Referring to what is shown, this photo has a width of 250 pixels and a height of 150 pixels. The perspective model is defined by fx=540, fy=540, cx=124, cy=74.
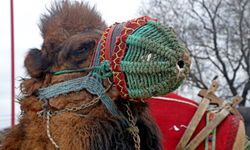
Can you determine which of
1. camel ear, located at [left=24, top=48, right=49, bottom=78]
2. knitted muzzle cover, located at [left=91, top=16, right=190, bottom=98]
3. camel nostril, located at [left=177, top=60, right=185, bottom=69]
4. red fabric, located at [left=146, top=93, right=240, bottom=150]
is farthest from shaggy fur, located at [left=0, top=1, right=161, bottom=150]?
red fabric, located at [left=146, top=93, right=240, bottom=150]

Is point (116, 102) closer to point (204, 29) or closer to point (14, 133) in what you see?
point (14, 133)

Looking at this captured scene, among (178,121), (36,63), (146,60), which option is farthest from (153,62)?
(178,121)

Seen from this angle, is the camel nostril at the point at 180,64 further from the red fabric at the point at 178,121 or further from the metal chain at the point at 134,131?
the red fabric at the point at 178,121

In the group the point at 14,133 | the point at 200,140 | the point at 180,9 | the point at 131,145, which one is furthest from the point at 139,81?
the point at 180,9

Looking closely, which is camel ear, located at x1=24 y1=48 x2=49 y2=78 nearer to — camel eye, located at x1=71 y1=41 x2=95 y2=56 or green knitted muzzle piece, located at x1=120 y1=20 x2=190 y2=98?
camel eye, located at x1=71 y1=41 x2=95 y2=56

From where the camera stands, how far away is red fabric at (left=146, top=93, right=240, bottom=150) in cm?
389

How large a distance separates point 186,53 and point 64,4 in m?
0.74

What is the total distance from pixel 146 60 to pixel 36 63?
584 millimetres

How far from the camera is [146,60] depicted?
6.46 feet

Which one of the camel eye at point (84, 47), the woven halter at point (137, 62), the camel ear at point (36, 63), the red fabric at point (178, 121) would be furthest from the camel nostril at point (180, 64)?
the red fabric at point (178, 121)

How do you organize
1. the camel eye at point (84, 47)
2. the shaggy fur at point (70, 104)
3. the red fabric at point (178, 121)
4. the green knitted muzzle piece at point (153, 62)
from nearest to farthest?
the green knitted muzzle piece at point (153, 62)
the shaggy fur at point (70, 104)
the camel eye at point (84, 47)
the red fabric at point (178, 121)

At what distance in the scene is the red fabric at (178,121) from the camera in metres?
3.89

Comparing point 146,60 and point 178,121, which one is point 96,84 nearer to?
point 146,60

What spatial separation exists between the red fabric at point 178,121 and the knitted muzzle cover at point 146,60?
1.80m
